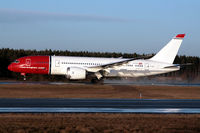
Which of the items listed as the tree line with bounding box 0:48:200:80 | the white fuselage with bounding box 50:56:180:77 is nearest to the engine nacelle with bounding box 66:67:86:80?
the white fuselage with bounding box 50:56:180:77

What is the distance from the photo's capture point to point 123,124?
51.6 ft

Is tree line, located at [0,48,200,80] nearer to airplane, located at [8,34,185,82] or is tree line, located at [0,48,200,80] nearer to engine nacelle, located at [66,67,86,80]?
airplane, located at [8,34,185,82]

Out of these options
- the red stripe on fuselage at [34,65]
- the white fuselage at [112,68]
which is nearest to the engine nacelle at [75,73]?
the white fuselage at [112,68]

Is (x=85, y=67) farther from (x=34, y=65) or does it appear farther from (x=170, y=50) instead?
(x=170, y=50)

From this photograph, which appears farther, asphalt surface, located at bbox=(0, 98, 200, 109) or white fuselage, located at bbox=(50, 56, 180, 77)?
white fuselage, located at bbox=(50, 56, 180, 77)

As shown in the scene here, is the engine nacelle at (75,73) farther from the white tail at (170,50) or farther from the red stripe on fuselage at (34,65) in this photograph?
the white tail at (170,50)

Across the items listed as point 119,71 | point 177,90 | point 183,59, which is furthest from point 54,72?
point 183,59

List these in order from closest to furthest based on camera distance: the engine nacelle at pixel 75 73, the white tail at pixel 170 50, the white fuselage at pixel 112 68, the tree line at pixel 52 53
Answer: the engine nacelle at pixel 75 73, the white fuselage at pixel 112 68, the white tail at pixel 170 50, the tree line at pixel 52 53

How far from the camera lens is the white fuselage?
152ft

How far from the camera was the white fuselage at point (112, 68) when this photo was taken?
46.4 meters

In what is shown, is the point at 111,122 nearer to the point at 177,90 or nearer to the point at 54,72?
the point at 177,90

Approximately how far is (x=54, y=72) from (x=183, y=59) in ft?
163

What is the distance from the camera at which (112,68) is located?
4781 cm

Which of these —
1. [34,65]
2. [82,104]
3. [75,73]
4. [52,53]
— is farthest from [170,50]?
[52,53]
